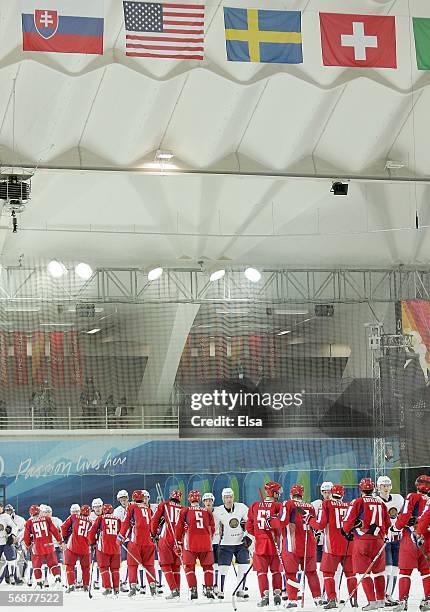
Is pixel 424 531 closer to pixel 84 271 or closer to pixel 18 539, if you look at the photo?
pixel 18 539

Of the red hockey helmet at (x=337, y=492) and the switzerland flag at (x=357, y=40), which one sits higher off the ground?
the switzerland flag at (x=357, y=40)

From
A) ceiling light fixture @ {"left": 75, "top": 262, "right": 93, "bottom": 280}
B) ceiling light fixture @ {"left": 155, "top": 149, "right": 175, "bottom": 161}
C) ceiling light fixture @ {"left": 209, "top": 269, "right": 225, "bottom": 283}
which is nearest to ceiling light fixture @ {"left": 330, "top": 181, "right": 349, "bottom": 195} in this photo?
ceiling light fixture @ {"left": 155, "top": 149, "right": 175, "bottom": 161}

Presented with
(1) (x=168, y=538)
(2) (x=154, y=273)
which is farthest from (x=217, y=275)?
(1) (x=168, y=538)

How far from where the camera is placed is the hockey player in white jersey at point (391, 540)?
12438 mm

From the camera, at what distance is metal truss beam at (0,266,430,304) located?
567 inches

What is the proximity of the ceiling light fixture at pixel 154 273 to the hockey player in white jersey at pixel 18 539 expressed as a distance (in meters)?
3.58

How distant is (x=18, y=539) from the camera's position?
1423cm

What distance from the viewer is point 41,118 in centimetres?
1536

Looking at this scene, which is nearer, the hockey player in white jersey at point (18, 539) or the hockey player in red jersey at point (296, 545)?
the hockey player in red jersey at point (296, 545)

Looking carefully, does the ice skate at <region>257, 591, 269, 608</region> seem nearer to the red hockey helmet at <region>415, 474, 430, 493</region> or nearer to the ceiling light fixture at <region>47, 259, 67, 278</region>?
the red hockey helmet at <region>415, 474, 430, 493</region>

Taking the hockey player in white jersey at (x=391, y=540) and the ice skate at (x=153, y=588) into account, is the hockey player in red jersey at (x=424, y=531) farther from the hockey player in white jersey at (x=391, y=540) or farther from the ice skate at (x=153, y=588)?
the ice skate at (x=153, y=588)

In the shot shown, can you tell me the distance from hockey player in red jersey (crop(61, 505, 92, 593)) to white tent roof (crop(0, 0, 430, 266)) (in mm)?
3460

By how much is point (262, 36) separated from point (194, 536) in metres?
5.83

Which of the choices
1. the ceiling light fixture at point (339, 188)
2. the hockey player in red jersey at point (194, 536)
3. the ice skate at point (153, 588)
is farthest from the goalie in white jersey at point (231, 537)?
the ceiling light fixture at point (339, 188)
